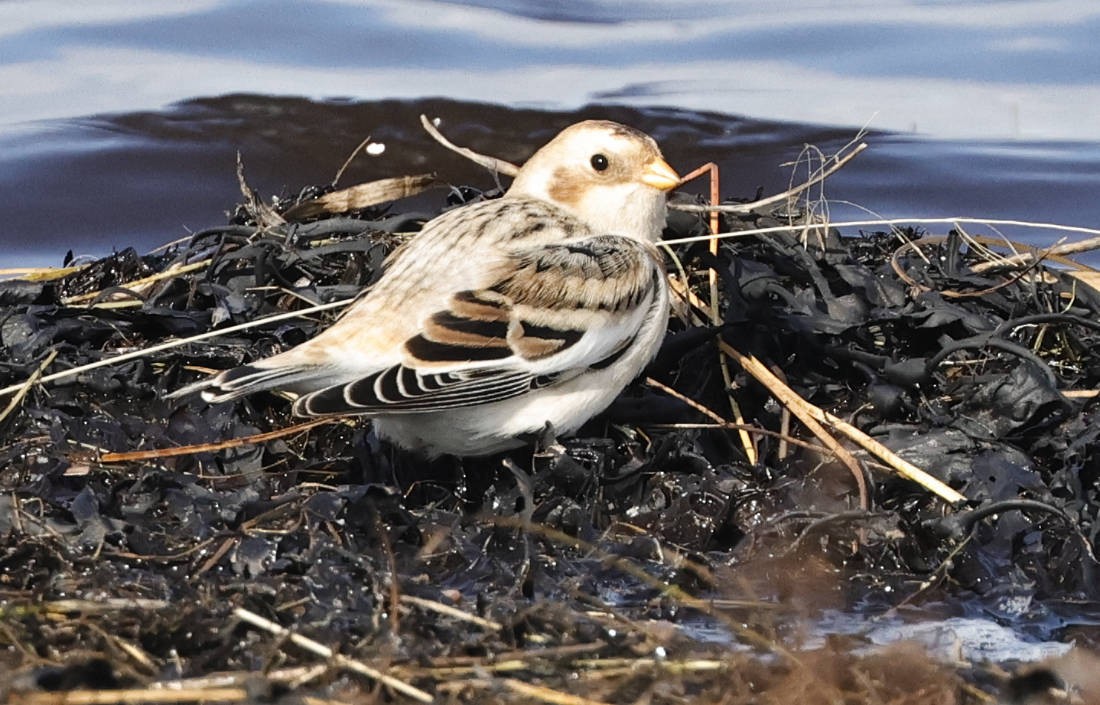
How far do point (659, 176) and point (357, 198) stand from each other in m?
1.21

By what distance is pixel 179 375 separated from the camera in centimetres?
464

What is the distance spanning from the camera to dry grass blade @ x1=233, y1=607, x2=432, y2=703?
3.11 m

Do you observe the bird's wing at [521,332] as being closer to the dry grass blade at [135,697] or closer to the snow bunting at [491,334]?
the snow bunting at [491,334]

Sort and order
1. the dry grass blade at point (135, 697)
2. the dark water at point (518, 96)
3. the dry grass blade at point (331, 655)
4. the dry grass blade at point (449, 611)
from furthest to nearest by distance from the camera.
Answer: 1. the dark water at point (518, 96)
2. the dry grass blade at point (449, 611)
3. the dry grass blade at point (331, 655)
4. the dry grass blade at point (135, 697)

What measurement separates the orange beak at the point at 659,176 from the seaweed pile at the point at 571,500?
0.38m

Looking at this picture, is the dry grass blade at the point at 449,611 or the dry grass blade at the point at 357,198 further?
the dry grass blade at the point at 357,198

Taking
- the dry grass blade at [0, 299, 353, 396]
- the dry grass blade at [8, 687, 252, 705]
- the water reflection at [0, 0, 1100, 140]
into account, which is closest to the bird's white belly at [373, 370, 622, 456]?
the dry grass blade at [0, 299, 353, 396]

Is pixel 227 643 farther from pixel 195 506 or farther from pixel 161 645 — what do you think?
pixel 195 506

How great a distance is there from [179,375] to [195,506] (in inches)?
30.7

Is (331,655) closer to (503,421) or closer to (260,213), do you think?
(503,421)

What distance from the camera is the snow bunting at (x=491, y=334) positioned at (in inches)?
157

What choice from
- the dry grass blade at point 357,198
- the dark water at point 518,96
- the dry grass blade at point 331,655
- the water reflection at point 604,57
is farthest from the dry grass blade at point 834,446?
the water reflection at point 604,57

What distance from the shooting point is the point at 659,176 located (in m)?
4.66

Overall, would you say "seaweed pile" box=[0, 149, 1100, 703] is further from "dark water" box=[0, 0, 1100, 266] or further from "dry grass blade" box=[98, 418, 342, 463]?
"dark water" box=[0, 0, 1100, 266]
